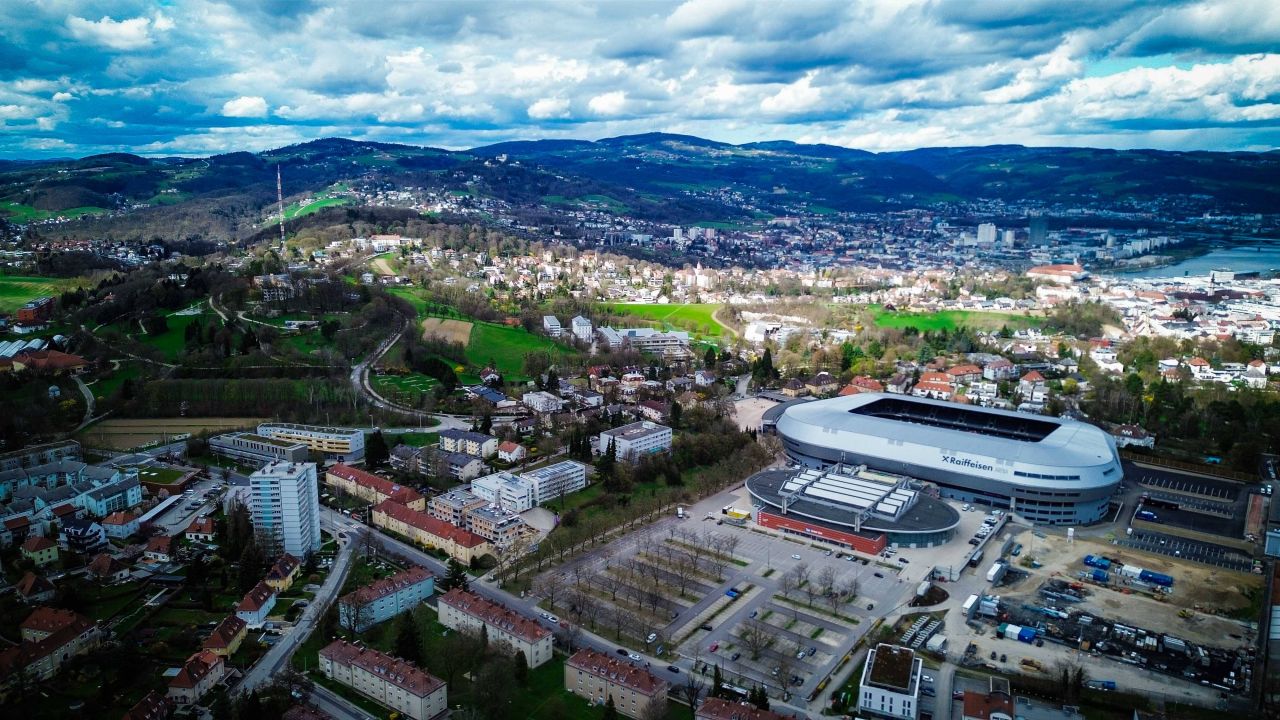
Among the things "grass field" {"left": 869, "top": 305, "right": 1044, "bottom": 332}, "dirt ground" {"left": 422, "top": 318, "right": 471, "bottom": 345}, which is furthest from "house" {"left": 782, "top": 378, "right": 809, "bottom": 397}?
"dirt ground" {"left": 422, "top": 318, "right": 471, "bottom": 345}

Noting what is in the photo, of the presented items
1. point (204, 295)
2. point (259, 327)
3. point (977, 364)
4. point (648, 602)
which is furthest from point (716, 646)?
point (204, 295)

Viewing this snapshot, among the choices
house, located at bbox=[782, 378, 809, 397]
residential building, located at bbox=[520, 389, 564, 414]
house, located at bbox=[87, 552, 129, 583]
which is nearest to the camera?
house, located at bbox=[87, 552, 129, 583]

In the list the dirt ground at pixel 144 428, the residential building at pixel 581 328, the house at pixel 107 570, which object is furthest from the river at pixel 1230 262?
the house at pixel 107 570

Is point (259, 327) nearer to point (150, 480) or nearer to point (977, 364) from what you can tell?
point (150, 480)

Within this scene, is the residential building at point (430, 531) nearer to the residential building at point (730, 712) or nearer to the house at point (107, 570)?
the house at point (107, 570)

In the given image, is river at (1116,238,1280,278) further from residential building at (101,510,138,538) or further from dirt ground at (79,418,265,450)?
residential building at (101,510,138,538)

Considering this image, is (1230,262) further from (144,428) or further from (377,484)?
(144,428)
